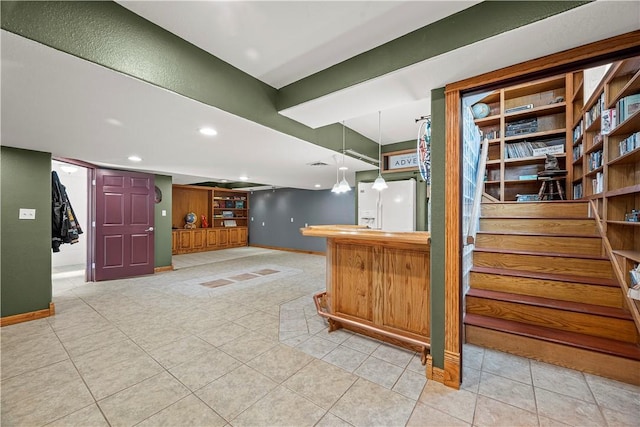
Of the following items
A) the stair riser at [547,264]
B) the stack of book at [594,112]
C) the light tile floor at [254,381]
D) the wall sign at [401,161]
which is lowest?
the light tile floor at [254,381]

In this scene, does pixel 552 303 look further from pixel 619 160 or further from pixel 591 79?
pixel 591 79

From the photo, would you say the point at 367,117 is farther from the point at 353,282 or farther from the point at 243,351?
the point at 243,351

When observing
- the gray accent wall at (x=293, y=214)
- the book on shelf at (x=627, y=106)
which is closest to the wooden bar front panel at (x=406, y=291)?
the book on shelf at (x=627, y=106)

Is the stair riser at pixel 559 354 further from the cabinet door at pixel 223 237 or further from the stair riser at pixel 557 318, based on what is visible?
the cabinet door at pixel 223 237

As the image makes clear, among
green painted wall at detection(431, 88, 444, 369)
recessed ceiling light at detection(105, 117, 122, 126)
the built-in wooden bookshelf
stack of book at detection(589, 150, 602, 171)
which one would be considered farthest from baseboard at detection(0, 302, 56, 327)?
stack of book at detection(589, 150, 602, 171)

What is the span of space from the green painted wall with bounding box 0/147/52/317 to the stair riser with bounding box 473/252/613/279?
17.1 feet

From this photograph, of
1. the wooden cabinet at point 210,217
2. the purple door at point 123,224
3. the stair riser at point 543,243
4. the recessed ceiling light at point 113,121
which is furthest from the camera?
the wooden cabinet at point 210,217

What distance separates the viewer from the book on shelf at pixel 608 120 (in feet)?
7.63

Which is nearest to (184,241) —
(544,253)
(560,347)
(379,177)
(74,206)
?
(74,206)

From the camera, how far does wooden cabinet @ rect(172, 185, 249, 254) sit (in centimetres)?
826

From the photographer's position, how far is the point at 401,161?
15.2 ft

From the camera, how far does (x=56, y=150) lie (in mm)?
3252

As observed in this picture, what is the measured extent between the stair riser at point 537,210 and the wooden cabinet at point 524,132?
60 cm

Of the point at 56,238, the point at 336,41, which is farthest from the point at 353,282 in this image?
the point at 56,238
